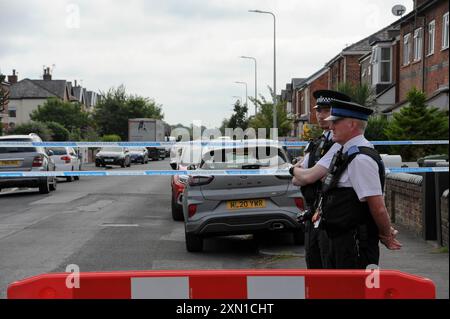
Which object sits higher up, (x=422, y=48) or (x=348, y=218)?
(x=422, y=48)

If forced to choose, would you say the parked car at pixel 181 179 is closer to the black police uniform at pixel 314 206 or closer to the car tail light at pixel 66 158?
the black police uniform at pixel 314 206

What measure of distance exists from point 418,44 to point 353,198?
28268 millimetres

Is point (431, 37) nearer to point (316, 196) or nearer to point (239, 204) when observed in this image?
point (239, 204)

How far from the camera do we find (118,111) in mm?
79875

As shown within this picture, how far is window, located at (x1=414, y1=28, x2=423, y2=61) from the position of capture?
30.1 metres

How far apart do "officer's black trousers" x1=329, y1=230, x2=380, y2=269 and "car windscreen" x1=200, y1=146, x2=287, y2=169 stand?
5.31 metres

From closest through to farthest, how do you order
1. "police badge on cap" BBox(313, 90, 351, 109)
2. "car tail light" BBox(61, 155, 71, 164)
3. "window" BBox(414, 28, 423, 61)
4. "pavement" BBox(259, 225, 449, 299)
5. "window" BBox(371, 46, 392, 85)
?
1. "police badge on cap" BBox(313, 90, 351, 109)
2. "pavement" BBox(259, 225, 449, 299)
3. "car tail light" BBox(61, 155, 71, 164)
4. "window" BBox(414, 28, 423, 61)
5. "window" BBox(371, 46, 392, 85)

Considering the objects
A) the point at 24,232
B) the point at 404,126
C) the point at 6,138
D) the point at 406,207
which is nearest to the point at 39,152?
the point at 6,138

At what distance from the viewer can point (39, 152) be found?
19984mm

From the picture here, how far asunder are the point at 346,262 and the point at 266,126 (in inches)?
1861

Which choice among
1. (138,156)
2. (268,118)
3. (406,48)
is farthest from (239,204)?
(268,118)

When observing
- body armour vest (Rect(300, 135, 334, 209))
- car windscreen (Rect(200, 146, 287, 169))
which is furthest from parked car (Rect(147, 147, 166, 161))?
body armour vest (Rect(300, 135, 334, 209))

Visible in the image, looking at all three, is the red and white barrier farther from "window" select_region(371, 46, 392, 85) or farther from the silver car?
"window" select_region(371, 46, 392, 85)
